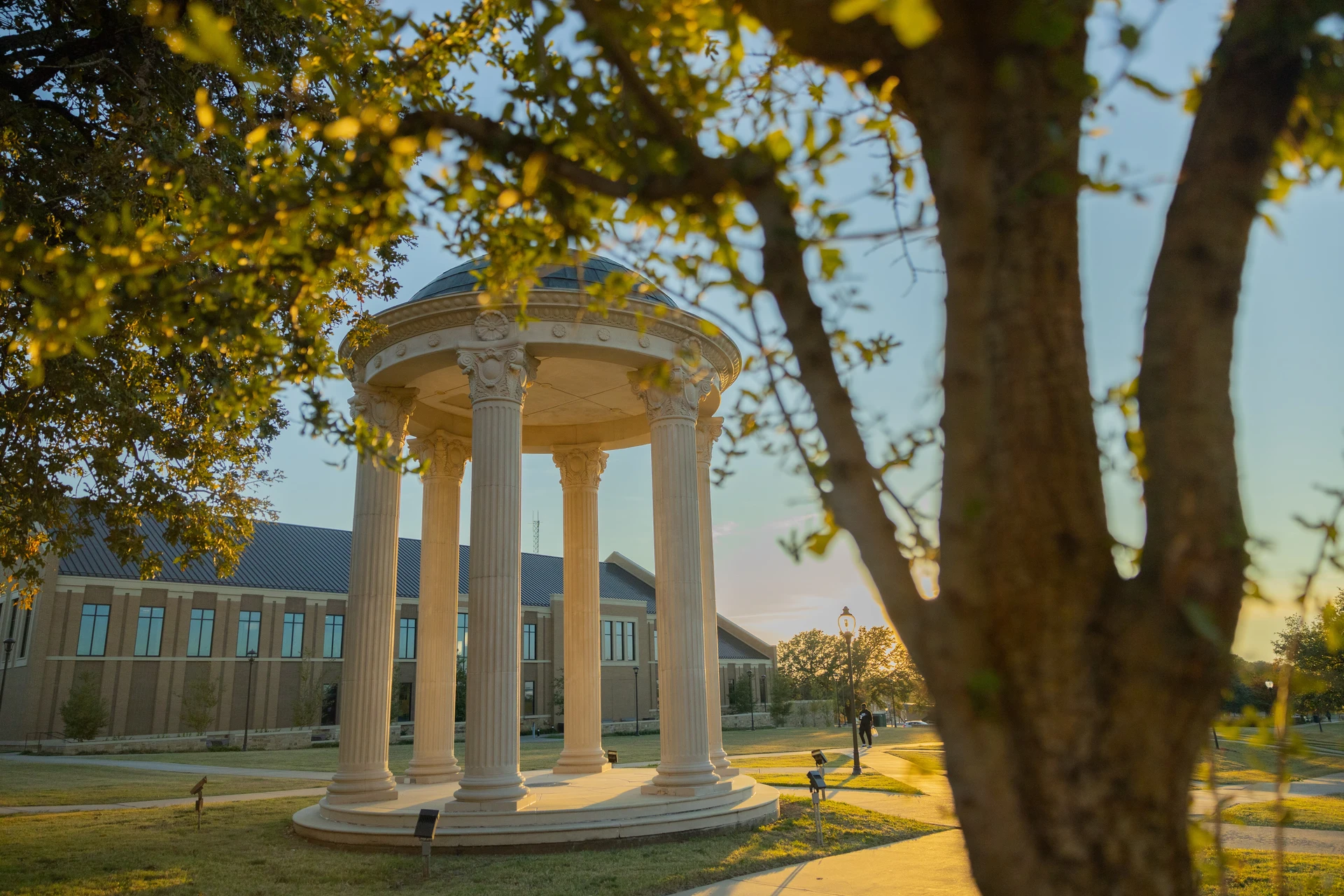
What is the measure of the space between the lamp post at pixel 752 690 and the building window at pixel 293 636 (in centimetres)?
3520

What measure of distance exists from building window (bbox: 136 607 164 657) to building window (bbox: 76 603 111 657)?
184 cm

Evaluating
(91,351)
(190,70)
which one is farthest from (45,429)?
(91,351)

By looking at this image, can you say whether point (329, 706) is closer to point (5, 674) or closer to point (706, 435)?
point (5, 674)

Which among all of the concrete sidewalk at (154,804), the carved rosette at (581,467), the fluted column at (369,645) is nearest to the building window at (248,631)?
the concrete sidewalk at (154,804)

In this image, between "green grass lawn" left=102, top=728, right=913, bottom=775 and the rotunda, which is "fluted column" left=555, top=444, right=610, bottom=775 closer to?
the rotunda

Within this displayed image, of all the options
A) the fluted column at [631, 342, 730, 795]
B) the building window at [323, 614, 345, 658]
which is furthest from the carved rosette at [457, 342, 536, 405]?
the building window at [323, 614, 345, 658]

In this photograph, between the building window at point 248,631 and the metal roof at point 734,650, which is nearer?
the building window at point 248,631

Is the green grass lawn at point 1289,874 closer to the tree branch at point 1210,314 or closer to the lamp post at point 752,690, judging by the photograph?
the tree branch at point 1210,314

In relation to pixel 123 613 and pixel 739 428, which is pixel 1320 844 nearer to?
pixel 739 428

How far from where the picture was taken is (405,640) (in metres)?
68.8

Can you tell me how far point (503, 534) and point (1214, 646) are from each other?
47.0ft

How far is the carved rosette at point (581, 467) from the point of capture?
78.8ft

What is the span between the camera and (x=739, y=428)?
454 centimetres

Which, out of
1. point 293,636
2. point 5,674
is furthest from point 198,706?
point 5,674
